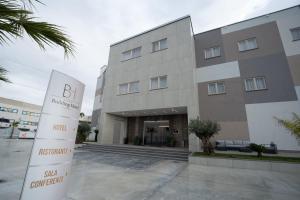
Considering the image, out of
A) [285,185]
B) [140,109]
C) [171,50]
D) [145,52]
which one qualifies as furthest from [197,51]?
[285,185]

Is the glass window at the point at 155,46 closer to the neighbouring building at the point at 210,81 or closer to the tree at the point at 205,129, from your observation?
the neighbouring building at the point at 210,81

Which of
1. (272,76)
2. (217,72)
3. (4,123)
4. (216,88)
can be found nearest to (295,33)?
(272,76)

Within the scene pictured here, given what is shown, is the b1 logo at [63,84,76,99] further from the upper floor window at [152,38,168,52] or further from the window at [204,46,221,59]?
the window at [204,46,221,59]

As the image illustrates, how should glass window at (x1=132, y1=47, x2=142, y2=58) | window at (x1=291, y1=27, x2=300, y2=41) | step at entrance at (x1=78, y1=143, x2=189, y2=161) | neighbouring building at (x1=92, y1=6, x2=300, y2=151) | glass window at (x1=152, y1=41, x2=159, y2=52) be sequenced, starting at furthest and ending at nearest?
1. glass window at (x1=132, y1=47, x2=142, y2=58)
2. glass window at (x1=152, y1=41, x2=159, y2=52)
3. window at (x1=291, y1=27, x2=300, y2=41)
4. neighbouring building at (x1=92, y1=6, x2=300, y2=151)
5. step at entrance at (x1=78, y1=143, x2=189, y2=161)

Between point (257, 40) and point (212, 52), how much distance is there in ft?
11.2

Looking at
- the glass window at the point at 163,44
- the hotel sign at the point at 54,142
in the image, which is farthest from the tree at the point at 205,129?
the glass window at the point at 163,44

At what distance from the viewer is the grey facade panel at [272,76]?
32.3ft

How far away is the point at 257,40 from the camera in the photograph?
11.5m

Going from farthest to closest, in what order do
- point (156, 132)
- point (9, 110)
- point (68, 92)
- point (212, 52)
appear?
point (9, 110), point (156, 132), point (212, 52), point (68, 92)

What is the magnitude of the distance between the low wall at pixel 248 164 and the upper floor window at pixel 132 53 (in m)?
11.8

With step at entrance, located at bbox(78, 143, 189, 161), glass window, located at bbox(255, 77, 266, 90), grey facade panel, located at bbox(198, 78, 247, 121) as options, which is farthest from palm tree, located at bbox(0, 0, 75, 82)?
glass window, located at bbox(255, 77, 266, 90)

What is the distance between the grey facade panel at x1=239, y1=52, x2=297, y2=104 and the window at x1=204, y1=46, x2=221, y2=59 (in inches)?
101

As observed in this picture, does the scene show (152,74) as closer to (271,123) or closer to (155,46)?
(155,46)

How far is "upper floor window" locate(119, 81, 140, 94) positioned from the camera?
1424cm
